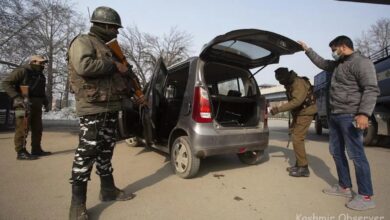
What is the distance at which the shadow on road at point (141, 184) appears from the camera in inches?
108

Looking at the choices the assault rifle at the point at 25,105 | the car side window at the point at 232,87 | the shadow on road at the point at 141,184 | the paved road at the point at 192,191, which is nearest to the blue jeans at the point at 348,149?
the paved road at the point at 192,191

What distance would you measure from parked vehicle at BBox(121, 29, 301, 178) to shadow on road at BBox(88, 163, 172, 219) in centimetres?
28

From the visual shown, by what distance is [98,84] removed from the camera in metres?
2.67

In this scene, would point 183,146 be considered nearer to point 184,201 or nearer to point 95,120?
point 184,201

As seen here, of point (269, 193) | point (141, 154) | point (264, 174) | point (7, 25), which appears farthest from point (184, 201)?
point (7, 25)

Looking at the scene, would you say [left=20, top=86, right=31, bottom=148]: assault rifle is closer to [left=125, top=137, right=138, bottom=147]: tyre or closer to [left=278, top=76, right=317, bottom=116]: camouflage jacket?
[left=125, top=137, right=138, bottom=147]: tyre

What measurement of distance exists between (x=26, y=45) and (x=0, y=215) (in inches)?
519

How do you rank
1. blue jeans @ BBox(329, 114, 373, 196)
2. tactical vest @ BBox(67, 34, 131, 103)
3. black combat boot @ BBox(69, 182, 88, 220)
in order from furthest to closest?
1. blue jeans @ BBox(329, 114, 373, 196)
2. tactical vest @ BBox(67, 34, 131, 103)
3. black combat boot @ BBox(69, 182, 88, 220)

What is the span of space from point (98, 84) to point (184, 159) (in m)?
1.83

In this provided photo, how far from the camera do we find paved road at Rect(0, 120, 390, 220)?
9.04ft

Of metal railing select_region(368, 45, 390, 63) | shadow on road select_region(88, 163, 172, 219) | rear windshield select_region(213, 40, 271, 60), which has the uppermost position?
metal railing select_region(368, 45, 390, 63)

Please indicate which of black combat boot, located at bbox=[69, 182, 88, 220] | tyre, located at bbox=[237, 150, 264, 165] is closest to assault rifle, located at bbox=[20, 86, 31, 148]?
black combat boot, located at bbox=[69, 182, 88, 220]

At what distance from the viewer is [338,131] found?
10.7 feet

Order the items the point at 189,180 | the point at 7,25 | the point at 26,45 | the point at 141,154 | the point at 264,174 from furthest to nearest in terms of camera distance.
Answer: the point at 26,45, the point at 7,25, the point at 141,154, the point at 264,174, the point at 189,180
